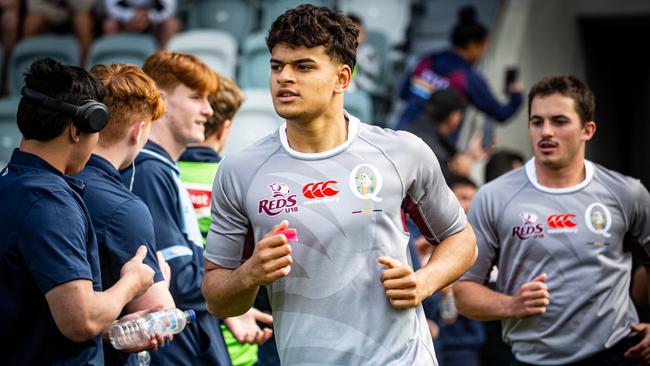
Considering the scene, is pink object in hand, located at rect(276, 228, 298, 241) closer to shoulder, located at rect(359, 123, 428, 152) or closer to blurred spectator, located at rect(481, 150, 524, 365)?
shoulder, located at rect(359, 123, 428, 152)

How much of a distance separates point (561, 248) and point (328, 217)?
1.63 meters

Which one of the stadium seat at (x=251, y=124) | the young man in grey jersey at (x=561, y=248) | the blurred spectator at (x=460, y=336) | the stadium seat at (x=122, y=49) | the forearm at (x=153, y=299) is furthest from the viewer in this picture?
the stadium seat at (x=122, y=49)

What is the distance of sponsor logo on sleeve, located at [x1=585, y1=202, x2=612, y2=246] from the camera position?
190 inches

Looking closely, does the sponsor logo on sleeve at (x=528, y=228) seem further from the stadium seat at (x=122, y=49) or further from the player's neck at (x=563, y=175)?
the stadium seat at (x=122, y=49)

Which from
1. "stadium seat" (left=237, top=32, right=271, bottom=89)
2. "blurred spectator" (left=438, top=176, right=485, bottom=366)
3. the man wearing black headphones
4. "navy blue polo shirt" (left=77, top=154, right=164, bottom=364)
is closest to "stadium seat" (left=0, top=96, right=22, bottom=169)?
"stadium seat" (left=237, top=32, right=271, bottom=89)

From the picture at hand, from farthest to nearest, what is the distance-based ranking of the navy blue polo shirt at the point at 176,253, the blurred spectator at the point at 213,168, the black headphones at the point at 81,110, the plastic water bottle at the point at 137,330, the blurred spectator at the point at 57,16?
the blurred spectator at the point at 57,16 → the blurred spectator at the point at 213,168 → the navy blue polo shirt at the point at 176,253 → the plastic water bottle at the point at 137,330 → the black headphones at the point at 81,110

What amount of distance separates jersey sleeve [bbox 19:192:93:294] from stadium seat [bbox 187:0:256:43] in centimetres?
870

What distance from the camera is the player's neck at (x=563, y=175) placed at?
496cm

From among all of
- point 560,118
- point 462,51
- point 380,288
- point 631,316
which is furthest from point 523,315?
point 462,51

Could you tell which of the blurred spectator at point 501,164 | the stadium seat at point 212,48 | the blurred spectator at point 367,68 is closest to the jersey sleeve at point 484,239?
the blurred spectator at point 501,164

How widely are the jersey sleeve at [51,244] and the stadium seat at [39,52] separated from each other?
7933 millimetres

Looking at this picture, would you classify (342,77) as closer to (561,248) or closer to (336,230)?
(336,230)

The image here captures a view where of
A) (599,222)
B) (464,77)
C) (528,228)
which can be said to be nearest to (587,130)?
(599,222)

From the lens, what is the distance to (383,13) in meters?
12.1
